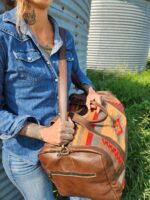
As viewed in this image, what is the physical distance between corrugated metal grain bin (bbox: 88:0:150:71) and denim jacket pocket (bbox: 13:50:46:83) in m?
11.2

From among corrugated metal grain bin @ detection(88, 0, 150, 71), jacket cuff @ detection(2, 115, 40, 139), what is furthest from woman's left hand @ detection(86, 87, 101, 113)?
corrugated metal grain bin @ detection(88, 0, 150, 71)

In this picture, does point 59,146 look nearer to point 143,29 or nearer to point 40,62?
point 40,62

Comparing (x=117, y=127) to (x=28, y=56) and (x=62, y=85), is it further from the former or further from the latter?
(x=28, y=56)

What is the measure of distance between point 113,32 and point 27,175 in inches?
458

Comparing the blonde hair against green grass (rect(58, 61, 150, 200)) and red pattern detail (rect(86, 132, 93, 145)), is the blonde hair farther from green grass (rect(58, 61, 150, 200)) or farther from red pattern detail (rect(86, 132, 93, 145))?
green grass (rect(58, 61, 150, 200))

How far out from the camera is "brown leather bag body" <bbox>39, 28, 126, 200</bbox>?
1.92m

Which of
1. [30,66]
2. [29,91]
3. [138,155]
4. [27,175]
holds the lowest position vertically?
[138,155]

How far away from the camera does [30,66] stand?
1996 millimetres

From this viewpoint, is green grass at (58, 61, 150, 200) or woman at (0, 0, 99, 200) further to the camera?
green grass at (58, 61, 150, 200)

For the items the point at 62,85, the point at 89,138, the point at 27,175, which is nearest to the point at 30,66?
the point at 62,85

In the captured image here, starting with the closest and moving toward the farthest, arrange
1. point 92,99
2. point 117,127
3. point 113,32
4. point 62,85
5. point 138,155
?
1. point 62,85
2. point 117,127
3. point 92,99
4. point 138,155
5. point 113,32

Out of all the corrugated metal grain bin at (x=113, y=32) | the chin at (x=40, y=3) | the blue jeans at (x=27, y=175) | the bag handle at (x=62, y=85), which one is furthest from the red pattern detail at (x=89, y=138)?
the corrugated metal grain bin at (x=113, y=32)

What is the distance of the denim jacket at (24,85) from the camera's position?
6.34 feet

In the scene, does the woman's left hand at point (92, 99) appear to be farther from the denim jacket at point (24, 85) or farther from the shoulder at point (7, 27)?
the shoulder at point (7, 27)
